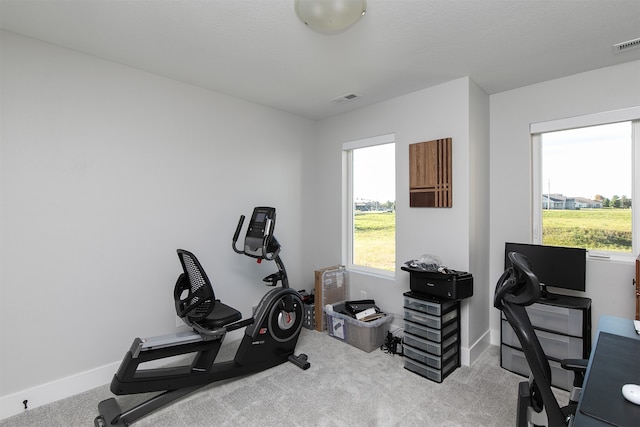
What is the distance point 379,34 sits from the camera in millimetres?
2090

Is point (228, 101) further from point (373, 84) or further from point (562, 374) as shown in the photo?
point (562, 374)

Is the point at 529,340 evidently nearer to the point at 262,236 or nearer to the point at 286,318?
the point at 286,318

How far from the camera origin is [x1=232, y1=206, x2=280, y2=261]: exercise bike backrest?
278 centimetres

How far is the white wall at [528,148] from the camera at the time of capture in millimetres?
2514

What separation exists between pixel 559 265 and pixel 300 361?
96.2 inches

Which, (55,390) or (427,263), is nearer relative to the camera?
(55,390)

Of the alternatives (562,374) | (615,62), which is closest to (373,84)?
(615,62)

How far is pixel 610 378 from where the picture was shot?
118 centimetres

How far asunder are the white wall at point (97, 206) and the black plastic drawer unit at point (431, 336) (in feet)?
6.05

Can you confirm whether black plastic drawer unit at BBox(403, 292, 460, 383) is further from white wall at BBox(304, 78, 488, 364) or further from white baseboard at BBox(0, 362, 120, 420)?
white baseboard at BBox(0, 362, 120, 420)

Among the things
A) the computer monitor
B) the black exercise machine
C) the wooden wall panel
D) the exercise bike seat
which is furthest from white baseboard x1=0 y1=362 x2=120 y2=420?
the computer monitor

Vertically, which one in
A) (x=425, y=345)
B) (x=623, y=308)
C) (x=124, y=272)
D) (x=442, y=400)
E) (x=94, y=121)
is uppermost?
(x=94, y=121)

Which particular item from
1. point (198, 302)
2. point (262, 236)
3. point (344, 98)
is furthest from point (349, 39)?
point (198, 302)

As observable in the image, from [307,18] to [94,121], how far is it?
6.42 ft
